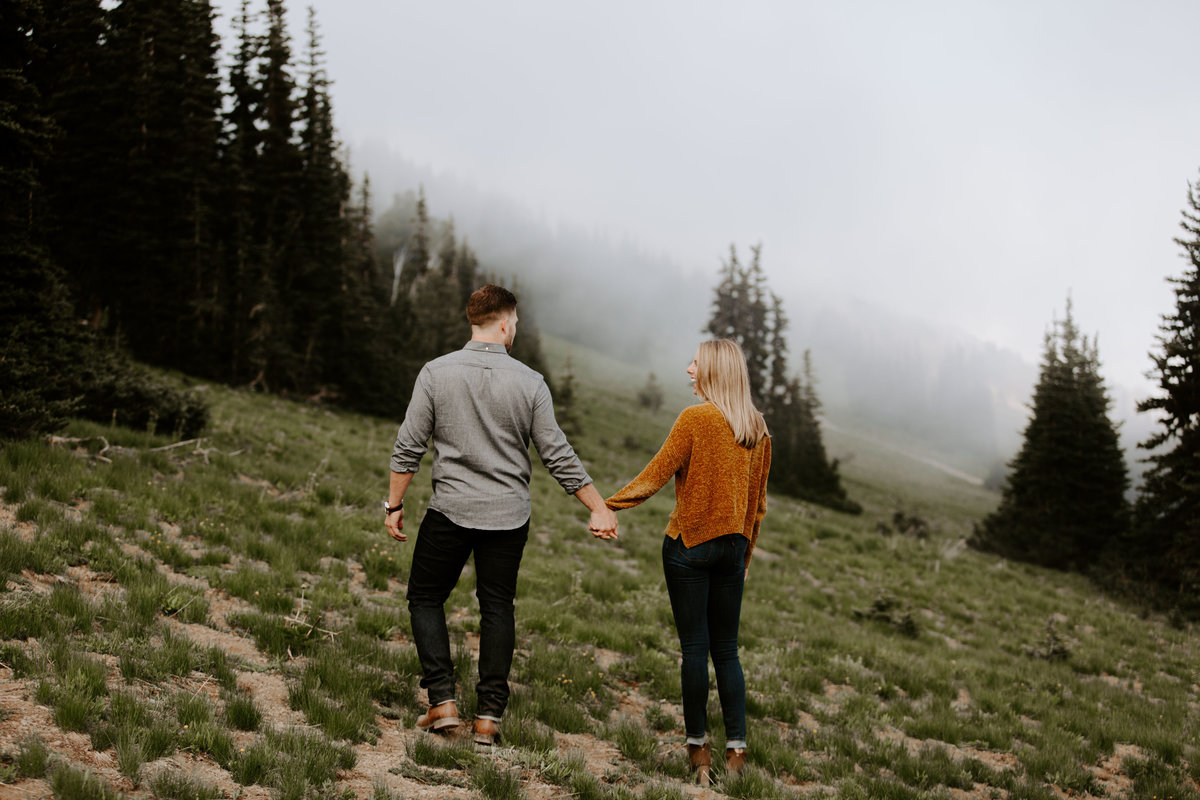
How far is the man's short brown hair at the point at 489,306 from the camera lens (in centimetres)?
464

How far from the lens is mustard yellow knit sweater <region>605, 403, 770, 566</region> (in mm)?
4504

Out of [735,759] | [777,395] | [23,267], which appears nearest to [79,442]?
[23,267]

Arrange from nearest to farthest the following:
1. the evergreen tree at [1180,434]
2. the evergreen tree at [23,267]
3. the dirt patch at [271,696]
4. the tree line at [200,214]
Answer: the dirt patch at [271,696] < the evergreen tree at [23,267] < the evergreen tree at [1180,434] < the tree line at [200,214]

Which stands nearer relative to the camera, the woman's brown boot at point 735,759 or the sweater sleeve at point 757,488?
the woman's brown boot at point 735,759

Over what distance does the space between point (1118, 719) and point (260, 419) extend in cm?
1874

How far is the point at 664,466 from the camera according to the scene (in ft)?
15.2

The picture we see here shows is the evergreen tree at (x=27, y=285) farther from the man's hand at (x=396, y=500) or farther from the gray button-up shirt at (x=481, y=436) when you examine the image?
the gray button-up shirt at (x=481, y=436)

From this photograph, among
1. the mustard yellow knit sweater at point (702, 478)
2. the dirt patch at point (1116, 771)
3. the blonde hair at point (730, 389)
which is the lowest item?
the dirt patch at point (1116, 771)

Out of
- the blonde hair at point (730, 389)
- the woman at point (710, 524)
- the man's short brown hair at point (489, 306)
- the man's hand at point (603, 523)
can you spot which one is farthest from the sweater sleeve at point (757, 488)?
the man's short brown hair at point (489, 306)

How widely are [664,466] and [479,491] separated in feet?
4.34

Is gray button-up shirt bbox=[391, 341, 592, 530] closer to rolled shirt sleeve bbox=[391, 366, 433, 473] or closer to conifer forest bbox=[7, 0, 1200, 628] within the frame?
rolled shirt sleeve bbox=[391, 366, 433, 473]

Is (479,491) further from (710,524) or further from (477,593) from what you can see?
(710,524)

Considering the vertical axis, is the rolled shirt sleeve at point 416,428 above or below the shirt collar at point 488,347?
below

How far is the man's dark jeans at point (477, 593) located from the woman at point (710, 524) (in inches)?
35.6
